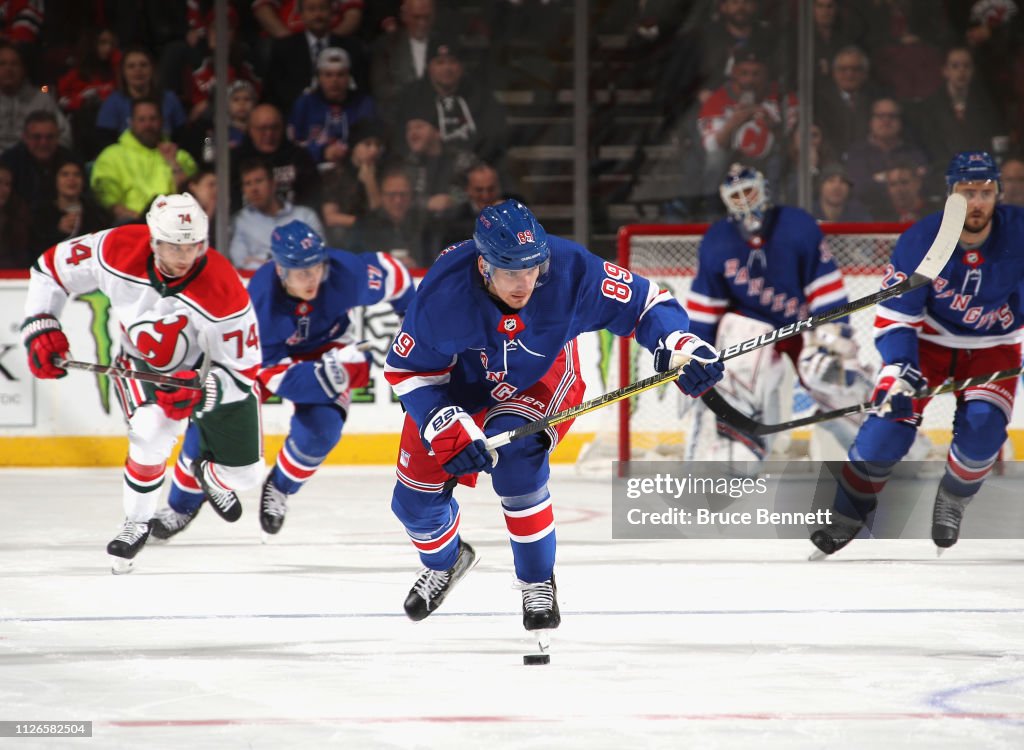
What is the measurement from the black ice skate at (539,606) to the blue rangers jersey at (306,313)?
2.07 meters

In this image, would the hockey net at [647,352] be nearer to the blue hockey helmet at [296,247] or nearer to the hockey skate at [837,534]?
the blue hockey helmet at [296,247]

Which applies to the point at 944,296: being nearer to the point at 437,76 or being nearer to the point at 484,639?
the point at 484,639

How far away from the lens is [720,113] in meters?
7.04

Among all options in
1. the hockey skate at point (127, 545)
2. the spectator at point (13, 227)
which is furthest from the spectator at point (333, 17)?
the hockey skate at point (127, 545)

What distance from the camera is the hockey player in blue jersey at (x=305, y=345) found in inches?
190

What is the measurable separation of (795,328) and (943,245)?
2.14ft

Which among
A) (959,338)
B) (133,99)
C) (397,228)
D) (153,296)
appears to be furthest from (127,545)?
(133,99)

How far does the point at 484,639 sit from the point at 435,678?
39cm

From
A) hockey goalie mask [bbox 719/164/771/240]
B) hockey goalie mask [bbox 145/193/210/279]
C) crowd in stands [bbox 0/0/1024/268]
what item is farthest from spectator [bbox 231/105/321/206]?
hockey goalie mask [bbox 145/193/210/279]

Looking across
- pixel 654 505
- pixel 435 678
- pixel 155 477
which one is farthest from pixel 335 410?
pixel 435 678

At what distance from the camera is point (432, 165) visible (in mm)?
7082

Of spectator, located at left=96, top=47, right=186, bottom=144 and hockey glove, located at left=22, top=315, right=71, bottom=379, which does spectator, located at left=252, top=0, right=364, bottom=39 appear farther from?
hockey glove, located at left=22, top=315, right=71, bottom=379

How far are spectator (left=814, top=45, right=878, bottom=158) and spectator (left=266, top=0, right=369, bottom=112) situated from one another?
85.1 inches

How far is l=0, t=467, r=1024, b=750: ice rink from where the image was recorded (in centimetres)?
243
